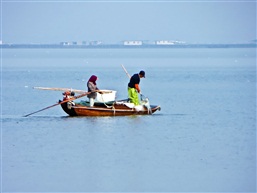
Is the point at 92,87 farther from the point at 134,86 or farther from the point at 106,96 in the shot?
the point at 134,86

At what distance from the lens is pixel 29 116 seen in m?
29.4

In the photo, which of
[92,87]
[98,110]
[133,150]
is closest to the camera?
[133,150]

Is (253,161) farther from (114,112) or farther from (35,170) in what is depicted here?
(114,112)

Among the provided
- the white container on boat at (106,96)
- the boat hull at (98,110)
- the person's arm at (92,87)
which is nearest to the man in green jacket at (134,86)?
the boat hull at (98,110)

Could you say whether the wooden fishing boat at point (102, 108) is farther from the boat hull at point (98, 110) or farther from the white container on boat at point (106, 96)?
the white container on boat at point (106, 96)

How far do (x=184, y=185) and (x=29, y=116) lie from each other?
12.9 m

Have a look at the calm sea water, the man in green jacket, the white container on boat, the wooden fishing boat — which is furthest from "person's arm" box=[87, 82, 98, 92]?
the man in green jacket

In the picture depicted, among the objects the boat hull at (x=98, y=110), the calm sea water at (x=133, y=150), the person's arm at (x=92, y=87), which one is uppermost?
the person's arm at (x=92, y=87)

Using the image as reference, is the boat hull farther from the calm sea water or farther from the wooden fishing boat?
the calm sea water

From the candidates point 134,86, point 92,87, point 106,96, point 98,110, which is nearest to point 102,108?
point 98,110

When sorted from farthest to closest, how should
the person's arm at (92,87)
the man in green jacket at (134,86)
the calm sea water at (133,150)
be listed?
the man in green jacket at (134,86), the person's arm at (92,87), the calm sea water at (133,150)

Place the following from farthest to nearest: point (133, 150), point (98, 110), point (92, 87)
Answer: point (98, 110) < point (92, 87) < point (133, 150)

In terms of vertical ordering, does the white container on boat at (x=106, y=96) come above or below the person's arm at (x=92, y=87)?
below

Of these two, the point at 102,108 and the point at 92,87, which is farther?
the point at 102,108
